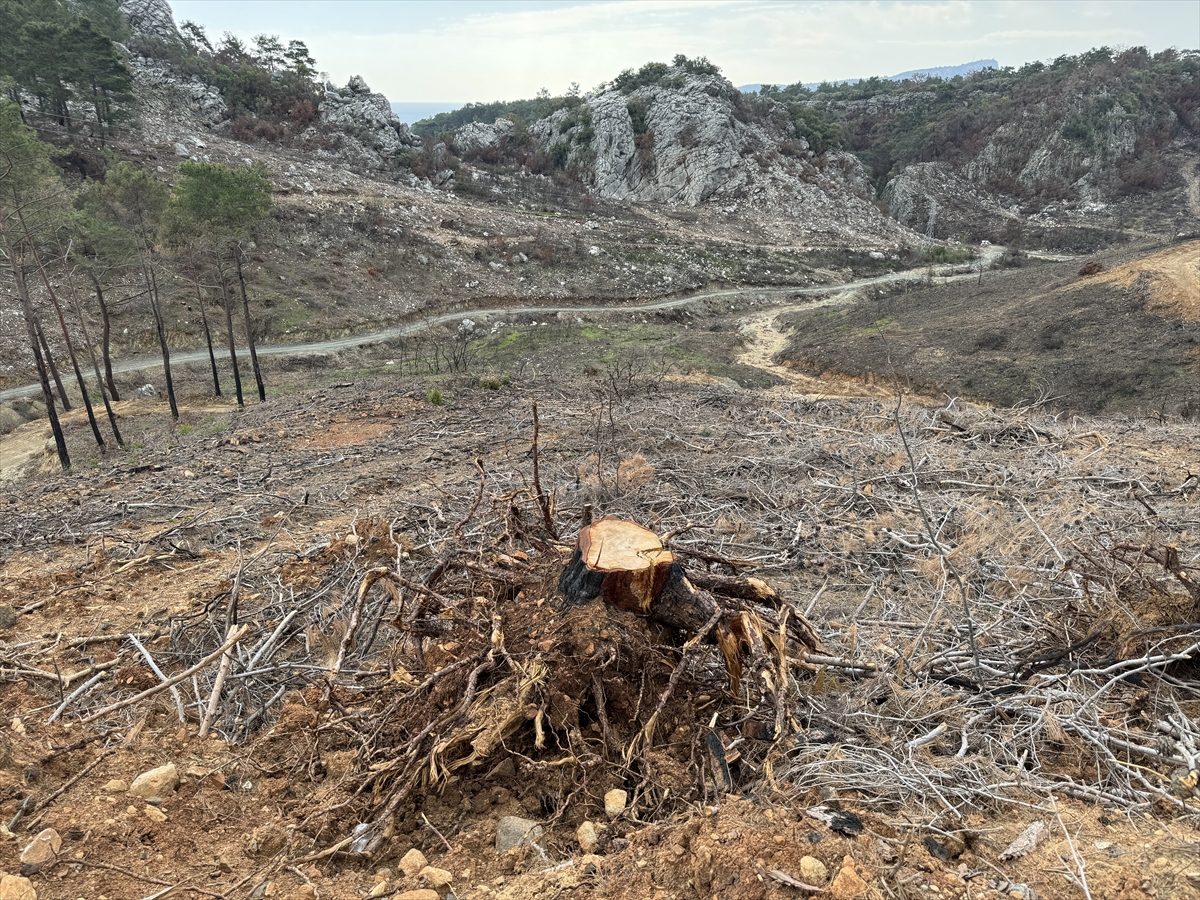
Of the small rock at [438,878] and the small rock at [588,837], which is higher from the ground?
the small rock at [438,878]

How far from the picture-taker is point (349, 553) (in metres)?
4.98

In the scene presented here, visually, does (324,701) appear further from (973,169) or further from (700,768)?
(973,169)

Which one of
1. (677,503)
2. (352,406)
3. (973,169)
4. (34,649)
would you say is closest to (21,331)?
(352,406)

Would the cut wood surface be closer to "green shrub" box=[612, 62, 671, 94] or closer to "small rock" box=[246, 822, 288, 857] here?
"small rock" box=[246, 822, 288, 857]

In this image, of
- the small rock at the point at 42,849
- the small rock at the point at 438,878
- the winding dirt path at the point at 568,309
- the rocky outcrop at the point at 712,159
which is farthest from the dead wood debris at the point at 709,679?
the rocky outcrop at the point at 712,159

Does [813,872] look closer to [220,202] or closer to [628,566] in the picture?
[628,566]

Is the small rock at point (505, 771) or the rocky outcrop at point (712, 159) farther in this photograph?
the rocky outcrop at point (712, 159)

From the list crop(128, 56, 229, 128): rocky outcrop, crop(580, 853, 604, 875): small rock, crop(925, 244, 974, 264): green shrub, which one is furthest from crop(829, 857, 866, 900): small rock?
crop(128, 56, 229, 128): rocky outcrop

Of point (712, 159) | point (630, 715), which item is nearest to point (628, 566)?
point (630, 715)

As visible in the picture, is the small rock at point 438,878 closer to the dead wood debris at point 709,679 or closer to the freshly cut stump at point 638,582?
the dead wood debris at point 709,679

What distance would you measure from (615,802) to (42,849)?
6.20ft

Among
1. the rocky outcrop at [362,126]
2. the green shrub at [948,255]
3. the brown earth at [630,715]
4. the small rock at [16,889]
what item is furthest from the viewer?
the rocky outcrop at [362,126]

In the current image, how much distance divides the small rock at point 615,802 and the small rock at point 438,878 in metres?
0.58

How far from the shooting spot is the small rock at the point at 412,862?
2.12 m
